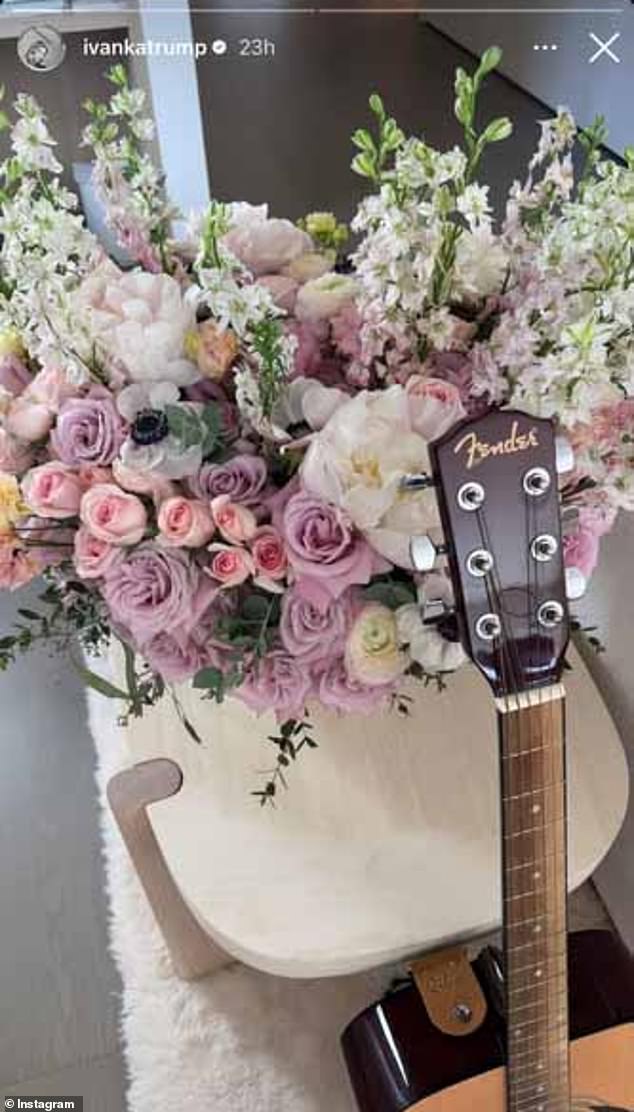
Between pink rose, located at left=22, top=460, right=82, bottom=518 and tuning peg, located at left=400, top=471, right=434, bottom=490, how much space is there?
0.80 ft

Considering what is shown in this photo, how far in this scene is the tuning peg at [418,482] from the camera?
69 centimetres

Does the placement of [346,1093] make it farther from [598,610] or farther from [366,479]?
[366,479]

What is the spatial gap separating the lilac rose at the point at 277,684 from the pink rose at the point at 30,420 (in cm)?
24

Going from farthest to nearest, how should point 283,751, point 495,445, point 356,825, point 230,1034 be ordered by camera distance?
point 230,1034 → point 356,825 → point 283,751 → point 495,445

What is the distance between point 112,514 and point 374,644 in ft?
0.69

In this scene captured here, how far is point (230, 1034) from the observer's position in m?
1.24

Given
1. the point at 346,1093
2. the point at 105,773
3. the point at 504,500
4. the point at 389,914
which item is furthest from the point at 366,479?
the point at 105,773

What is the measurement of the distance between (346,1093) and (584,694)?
0.52m

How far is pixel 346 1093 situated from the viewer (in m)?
1.20

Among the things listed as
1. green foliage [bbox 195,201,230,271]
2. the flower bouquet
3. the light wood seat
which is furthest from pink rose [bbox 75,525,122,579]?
the light wood seat

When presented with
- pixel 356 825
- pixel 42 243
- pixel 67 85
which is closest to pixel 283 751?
pixel 356 825

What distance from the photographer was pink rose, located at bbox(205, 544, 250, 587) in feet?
2.46
